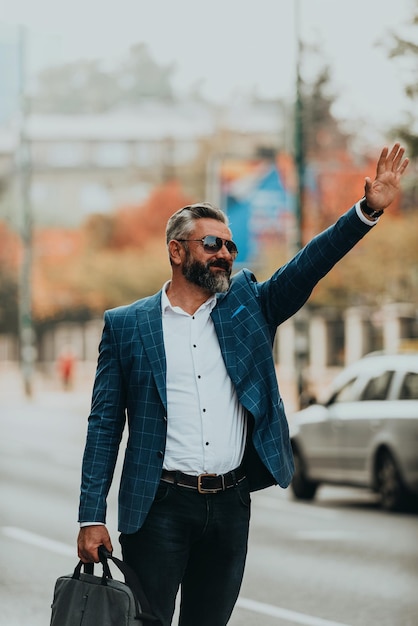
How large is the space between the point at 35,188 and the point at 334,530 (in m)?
96.1

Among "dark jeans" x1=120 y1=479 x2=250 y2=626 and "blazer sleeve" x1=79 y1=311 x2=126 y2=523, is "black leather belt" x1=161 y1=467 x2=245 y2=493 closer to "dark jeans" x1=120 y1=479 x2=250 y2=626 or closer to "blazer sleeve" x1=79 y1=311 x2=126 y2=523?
"dark jeans" x1=120 y1=479 x2=250 y2=626

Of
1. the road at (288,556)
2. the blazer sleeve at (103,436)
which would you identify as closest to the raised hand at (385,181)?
the blazer sleeve at (103,436)

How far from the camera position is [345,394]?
51.0 feet

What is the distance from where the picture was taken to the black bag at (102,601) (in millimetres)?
4434

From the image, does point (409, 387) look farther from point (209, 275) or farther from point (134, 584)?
point (134, 584)

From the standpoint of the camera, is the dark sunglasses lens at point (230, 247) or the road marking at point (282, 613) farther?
the road marking at point (282, 613)

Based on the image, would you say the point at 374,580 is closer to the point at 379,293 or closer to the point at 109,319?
the point at 109,319

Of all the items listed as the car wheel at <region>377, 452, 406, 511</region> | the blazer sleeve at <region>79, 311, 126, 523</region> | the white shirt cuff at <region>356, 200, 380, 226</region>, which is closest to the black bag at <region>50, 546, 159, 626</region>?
the blazer sleeve at <region>79, 311, 126, 523</region>

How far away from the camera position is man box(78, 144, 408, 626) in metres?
4.64

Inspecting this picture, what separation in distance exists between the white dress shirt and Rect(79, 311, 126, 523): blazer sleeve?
0.59ft

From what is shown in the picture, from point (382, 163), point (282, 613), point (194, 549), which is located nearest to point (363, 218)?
point (382, 163)

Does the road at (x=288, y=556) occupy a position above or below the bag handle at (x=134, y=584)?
below

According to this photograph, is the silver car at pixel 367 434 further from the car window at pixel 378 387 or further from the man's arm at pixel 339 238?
the man's arm at pixel 339 238

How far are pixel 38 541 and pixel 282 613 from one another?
13.2 feet
